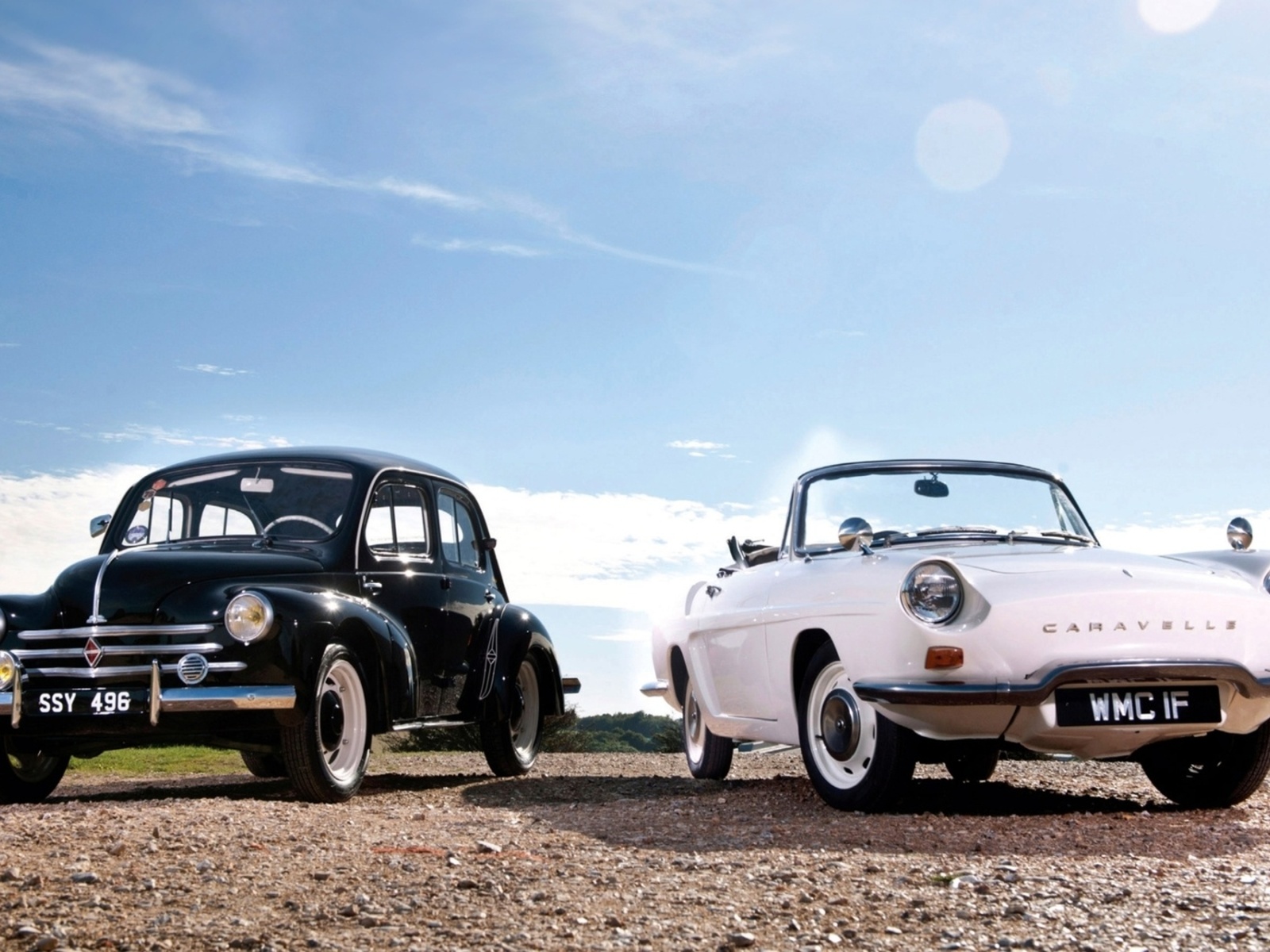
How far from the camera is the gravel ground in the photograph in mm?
4266

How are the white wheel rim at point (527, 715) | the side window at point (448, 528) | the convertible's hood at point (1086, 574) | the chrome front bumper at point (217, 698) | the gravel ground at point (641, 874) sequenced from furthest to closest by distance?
the white wheel rim at point (527, 715) → the side window at point (448, 528) → the chrome front bumper at point (217, 698) → the convertible's hood at point (1086, 574) → the gravel ground at point (641, 874)

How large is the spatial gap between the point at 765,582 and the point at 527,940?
4.04 m

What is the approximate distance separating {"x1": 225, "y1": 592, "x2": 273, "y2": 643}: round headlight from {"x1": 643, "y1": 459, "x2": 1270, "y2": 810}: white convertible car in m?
2.60

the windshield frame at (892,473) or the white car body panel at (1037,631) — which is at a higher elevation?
the windshield frame at (892,473)

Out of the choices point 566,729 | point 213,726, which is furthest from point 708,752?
point 566,729

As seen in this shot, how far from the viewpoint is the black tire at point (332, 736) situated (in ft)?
25.4

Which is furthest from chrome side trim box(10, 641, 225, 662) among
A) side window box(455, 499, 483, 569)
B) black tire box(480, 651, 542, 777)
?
black tire box(480, 651, 542, 777)

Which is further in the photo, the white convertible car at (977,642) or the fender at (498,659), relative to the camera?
the fender at (498,659)

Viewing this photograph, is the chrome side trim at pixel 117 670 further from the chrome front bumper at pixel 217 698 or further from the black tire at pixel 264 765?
the black tire at pixel 264 765

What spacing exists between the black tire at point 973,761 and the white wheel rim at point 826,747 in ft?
1.58

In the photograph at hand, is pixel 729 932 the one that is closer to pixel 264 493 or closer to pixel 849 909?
pixel 849 909

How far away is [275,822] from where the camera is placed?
261 inches

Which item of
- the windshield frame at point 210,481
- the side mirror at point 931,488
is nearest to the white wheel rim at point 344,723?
the windshield frame at point 210,481

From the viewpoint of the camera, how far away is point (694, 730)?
956 cm
